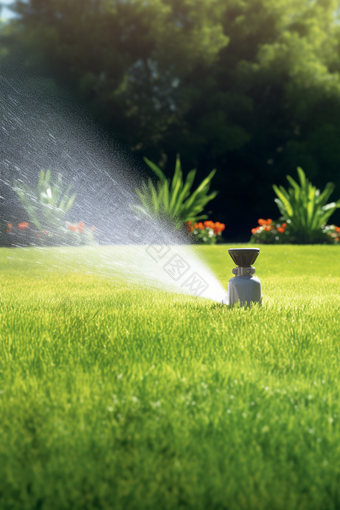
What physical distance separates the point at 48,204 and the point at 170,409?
9871 millimetres

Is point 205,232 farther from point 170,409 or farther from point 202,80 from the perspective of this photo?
point 202,80

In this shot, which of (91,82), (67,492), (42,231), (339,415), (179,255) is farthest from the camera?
(91,82)

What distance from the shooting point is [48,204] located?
1136 cm

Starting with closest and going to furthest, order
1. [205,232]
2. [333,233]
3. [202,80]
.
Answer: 1. [333,233]
2. [205,232]
3. [202,80]

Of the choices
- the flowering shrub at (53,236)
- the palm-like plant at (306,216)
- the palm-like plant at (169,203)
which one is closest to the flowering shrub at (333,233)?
the palm-like plant at (306,216)

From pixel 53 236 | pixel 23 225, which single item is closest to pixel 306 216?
pixel 53 236

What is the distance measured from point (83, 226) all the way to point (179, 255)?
3.84 m

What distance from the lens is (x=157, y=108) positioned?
64.3ft

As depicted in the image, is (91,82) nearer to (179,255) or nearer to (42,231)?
(42,231)

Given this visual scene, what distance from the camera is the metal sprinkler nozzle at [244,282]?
4070 millimetres

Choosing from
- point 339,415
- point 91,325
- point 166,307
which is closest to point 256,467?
point 339,415

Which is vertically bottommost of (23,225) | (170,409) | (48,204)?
(170,409)

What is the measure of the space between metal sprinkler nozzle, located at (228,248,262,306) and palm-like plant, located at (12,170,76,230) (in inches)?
295

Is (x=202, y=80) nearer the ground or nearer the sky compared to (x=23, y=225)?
nearer the sky
